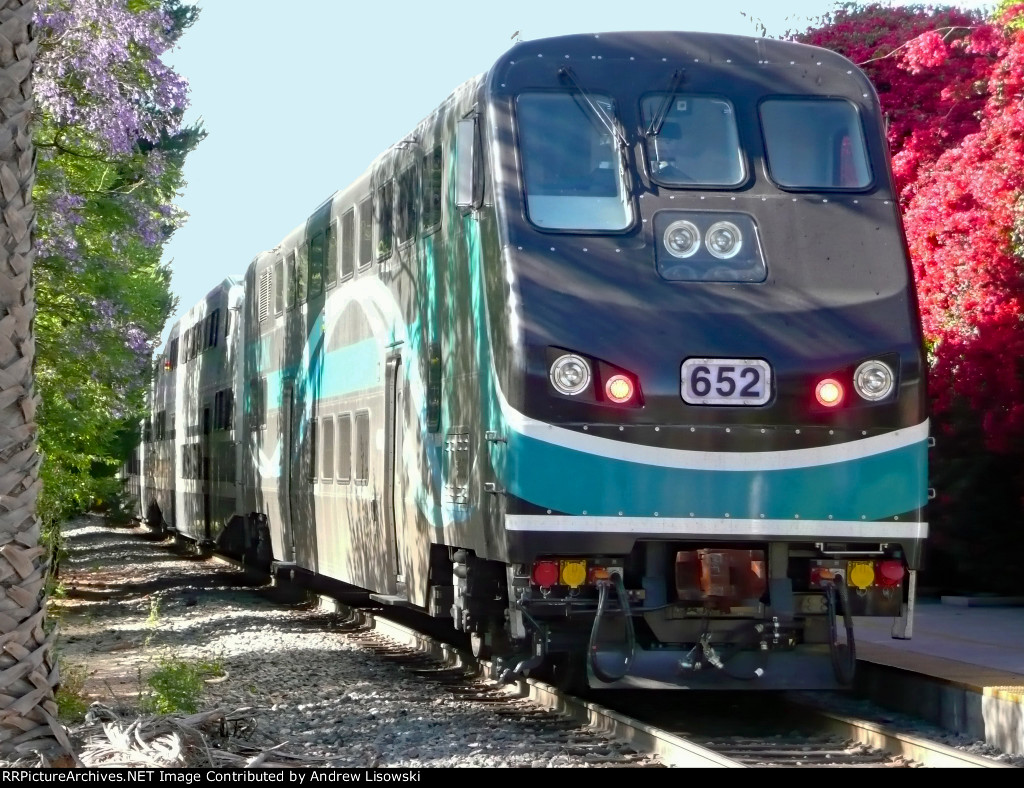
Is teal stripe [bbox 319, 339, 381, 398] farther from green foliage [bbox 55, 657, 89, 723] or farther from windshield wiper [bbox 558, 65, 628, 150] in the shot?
windshield wiper [bbox 558, 65, 628, 150]

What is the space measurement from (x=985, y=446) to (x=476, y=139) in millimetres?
7089

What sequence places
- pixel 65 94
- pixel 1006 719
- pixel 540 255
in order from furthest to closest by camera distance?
pixel 65 94 < pixel 540 255 < pixel 1006 719

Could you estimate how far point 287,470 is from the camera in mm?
17922

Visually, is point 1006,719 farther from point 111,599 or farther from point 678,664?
point 111,599

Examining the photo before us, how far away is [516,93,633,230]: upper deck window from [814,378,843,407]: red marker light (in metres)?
1.50

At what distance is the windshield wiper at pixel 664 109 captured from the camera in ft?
32.9

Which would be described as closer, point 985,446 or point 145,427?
point 985,446

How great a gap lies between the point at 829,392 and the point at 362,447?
5.38 metres

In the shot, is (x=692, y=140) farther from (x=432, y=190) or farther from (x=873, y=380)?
(x=432, y=190)

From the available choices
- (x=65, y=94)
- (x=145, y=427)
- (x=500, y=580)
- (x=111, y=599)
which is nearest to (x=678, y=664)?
(x=500, y=580)

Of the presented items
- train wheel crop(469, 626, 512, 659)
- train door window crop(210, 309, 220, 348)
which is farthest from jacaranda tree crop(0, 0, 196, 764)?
train wheel crop(469, 626, 512, 659)

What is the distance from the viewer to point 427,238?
1155 cm

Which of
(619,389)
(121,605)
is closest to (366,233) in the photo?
(619,389)

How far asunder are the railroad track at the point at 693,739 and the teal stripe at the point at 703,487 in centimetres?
120
